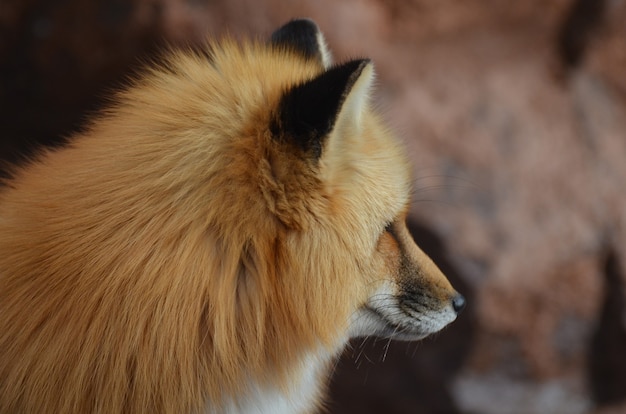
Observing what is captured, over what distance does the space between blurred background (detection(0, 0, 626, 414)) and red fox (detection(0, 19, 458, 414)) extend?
2.38 meters

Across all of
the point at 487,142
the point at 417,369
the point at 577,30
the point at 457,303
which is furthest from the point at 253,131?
the point at 577,30

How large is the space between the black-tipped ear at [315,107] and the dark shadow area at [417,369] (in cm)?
257

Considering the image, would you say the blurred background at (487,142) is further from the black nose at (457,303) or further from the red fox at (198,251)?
the red fox at (198,251)

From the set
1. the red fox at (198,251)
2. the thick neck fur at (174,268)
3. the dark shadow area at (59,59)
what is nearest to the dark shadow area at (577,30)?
the dark shadow area at (59,59)

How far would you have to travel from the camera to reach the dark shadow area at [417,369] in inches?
176

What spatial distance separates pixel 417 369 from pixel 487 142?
150 cm

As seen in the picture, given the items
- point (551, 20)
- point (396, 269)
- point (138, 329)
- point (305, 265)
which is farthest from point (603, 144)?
point (138, 329)

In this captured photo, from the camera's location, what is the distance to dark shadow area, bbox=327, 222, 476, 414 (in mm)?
4469

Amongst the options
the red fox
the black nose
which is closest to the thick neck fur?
the red fox

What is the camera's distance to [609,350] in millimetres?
4645

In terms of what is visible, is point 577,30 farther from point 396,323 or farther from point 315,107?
point 315,107

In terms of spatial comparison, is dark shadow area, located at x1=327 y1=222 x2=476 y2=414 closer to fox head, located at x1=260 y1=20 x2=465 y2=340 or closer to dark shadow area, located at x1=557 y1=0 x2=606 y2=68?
dark shadow area, located at x1=557 y1=0 x2=606 y2=68

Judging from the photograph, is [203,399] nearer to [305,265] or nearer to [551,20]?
[305,265]

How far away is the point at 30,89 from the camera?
4840 millimetres
